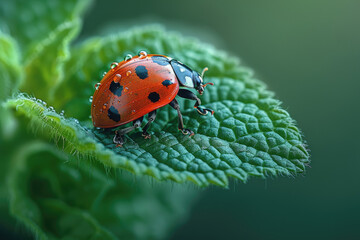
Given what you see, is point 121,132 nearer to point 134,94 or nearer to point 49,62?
point 134,94

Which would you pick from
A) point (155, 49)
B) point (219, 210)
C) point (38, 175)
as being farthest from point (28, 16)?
point (219, 210)

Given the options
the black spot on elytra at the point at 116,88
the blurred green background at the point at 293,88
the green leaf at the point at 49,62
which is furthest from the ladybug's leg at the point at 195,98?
the blurred green background at the point at 293,88

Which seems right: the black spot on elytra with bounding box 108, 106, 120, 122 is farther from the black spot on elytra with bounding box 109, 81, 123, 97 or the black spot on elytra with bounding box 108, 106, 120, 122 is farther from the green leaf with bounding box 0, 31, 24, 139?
the green leaf with bounding box 0, 31, 24, 139

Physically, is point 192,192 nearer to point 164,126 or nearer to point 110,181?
point 110,181

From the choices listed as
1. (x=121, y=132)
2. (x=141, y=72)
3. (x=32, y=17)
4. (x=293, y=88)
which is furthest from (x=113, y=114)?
(x=293, y=88)

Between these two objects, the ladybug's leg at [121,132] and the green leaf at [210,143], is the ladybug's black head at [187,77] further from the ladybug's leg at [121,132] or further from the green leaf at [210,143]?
the ladybug's leg at [121,132]

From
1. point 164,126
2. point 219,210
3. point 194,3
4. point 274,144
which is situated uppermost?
point 194,3

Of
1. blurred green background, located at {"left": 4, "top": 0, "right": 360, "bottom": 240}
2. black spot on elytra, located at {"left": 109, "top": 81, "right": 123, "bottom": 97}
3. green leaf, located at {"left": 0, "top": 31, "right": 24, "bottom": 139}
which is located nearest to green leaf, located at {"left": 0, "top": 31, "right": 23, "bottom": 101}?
green leaf, located at {"left": 0, "top": 31, "right": 24, "bottom": 139}
